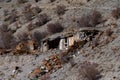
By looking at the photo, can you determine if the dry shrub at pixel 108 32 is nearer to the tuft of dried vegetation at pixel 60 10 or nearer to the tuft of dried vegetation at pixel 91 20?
the tuft of dried vegetation at pixel 91 20

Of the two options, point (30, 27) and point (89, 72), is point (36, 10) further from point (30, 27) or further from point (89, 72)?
point (89, 72)

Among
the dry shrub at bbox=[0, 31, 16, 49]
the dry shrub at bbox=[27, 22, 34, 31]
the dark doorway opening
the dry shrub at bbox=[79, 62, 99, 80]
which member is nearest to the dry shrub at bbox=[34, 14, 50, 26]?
the dry shrub at bbox=[27, 22, 34, 31]

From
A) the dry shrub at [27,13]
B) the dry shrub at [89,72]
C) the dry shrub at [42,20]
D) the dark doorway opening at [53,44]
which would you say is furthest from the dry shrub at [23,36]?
the dry shrub at [89,72]

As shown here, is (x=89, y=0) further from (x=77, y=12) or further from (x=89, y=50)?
(x=89, y=50)

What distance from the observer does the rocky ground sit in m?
23.1

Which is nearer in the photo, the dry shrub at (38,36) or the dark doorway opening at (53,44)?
the dark doorway opening at (53,44)

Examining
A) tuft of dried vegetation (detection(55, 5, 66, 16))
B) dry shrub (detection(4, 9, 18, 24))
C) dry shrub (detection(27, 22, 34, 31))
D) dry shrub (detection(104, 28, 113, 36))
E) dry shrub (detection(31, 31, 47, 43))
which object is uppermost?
dry shrub (detection(104, 28, 113, 36))

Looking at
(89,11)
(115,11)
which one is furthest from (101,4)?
(115,11)

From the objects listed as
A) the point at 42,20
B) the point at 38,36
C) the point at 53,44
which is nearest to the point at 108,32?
the point at 53,44

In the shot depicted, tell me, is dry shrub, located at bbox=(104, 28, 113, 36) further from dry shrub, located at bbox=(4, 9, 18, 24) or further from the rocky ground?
dry shrub, located at bbox=(4, 9, 18, 24)

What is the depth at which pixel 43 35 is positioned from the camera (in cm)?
3183

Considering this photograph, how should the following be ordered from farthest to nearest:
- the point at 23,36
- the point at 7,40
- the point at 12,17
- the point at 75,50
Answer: the point at 12,17
the point at 7,40
the point at 23,36
the point at 75,50

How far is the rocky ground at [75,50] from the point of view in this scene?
2309 centimetres

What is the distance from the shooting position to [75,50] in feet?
87.0
